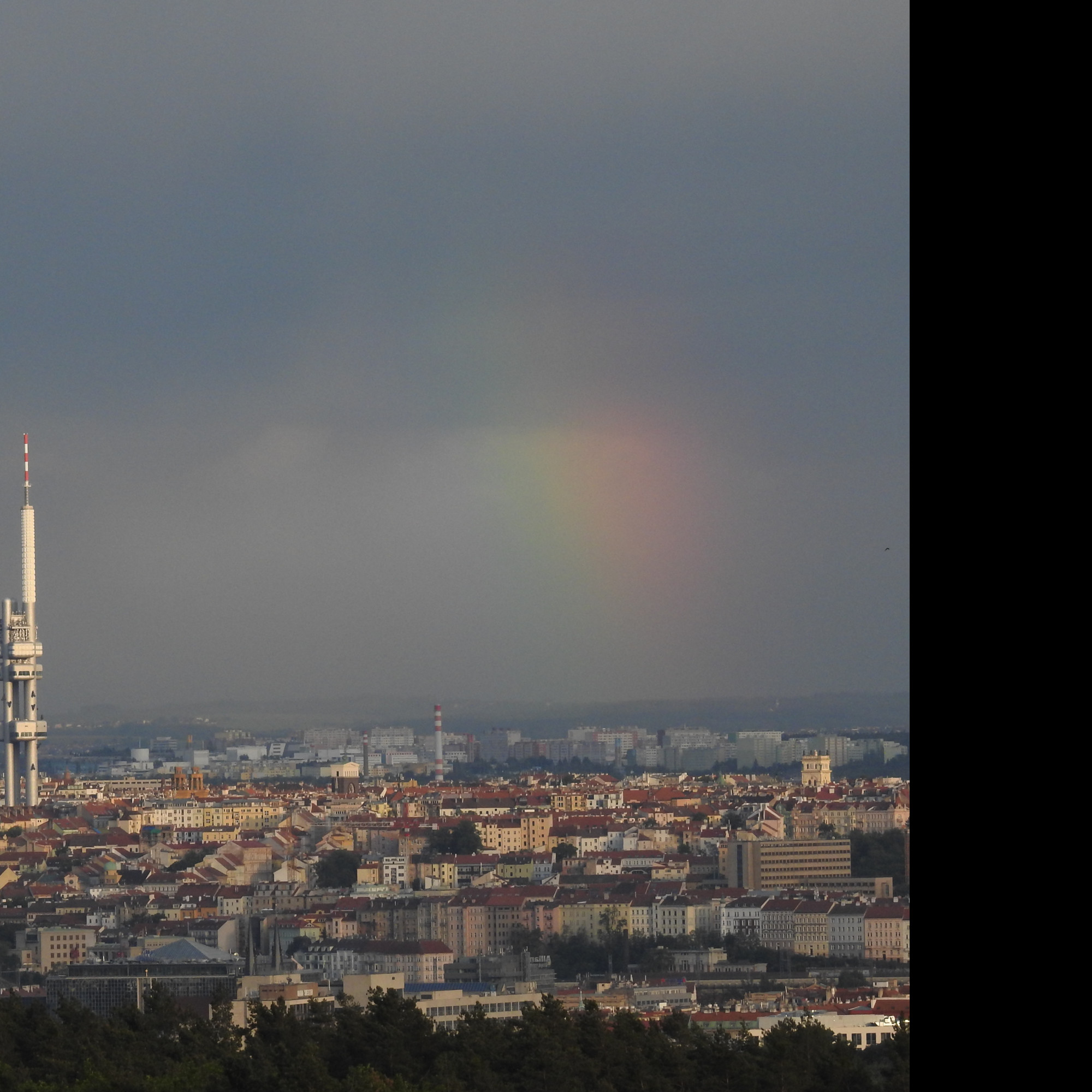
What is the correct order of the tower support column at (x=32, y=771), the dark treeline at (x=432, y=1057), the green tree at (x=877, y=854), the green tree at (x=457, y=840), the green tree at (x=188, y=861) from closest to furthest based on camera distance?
the dark treeline at (x=432, y=1057) → the green tree at (x=877, y=854) → the green tree at (x=188, y=861) → the green tree at (x=457, y=840) → the tower support column at (x=32, y=771)

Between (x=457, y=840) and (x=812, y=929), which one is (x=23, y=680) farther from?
(x=812, y=929)

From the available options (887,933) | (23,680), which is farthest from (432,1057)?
(23,680)

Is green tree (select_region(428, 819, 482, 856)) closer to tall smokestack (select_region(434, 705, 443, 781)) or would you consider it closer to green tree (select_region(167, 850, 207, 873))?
green tree (select_region(167, 850, 207, 873))

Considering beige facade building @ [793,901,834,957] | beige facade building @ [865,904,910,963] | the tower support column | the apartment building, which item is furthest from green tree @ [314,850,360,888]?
the tower support column

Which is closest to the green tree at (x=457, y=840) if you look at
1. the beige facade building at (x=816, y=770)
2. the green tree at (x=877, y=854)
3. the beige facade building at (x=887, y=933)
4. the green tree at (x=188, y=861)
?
the green tree at (x=188, y=861)

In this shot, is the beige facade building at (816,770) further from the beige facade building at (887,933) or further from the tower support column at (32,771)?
the tower support column at (32,771)
